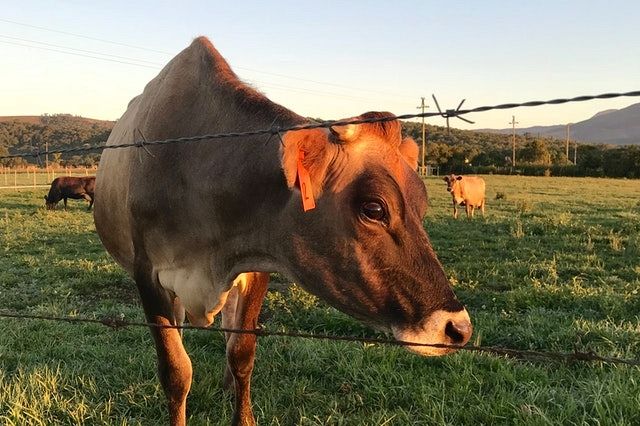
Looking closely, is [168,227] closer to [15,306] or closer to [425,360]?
[425,360]

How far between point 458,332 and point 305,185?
85 centimetres

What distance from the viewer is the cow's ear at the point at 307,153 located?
2.29 m

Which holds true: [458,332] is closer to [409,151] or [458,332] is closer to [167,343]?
[409,151]

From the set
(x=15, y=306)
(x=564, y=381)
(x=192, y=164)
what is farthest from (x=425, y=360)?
(x=15, y=306)

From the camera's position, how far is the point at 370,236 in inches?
89.8

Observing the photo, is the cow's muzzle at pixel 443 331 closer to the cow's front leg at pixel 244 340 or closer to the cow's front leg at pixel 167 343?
the cow's front leg at pixel 244 340

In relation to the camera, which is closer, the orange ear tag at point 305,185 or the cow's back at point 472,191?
the orange ear tag at point 305,185

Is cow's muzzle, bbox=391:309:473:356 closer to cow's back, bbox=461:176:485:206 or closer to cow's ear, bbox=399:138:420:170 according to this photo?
cow's ear, bbox=399:138:420:170

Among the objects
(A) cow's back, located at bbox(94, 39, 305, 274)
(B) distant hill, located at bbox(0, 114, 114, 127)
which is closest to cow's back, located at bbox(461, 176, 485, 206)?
(A) cow's back, located at bbox(94, 39, 305, 274)

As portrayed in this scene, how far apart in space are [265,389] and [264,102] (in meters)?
2.29

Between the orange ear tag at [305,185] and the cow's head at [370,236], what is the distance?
20mm

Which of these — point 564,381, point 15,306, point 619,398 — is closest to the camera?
point 619,398

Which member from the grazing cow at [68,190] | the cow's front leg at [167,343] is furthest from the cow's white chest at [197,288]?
the grazing cow at [68,190]

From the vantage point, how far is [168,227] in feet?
10.6
